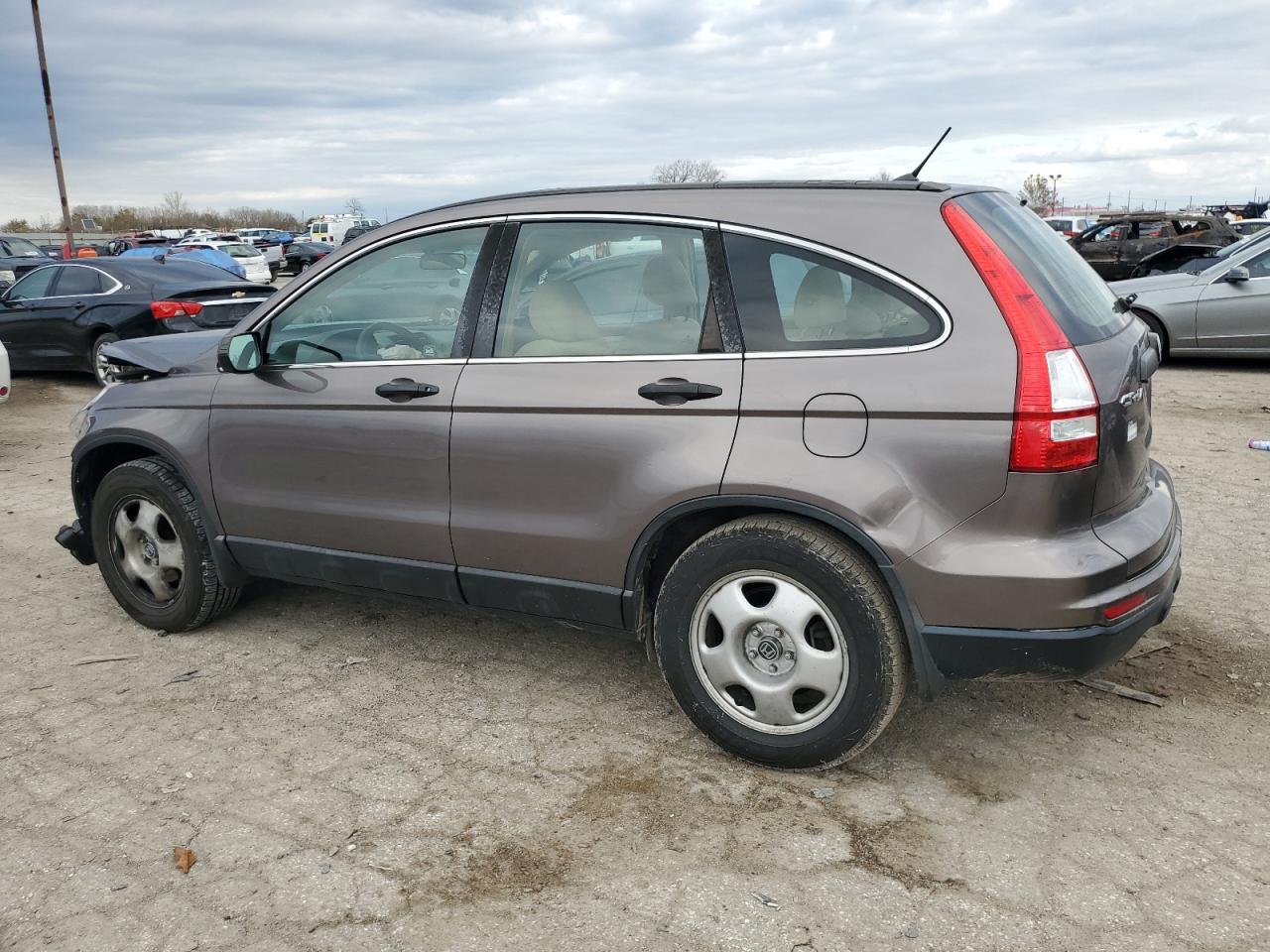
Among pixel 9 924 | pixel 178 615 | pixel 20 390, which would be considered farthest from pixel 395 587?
pixel 20 390

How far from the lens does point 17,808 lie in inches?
124

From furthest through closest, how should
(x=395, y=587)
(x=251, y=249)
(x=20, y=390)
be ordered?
(x=251, y=249), (x=20, y=390), (x=395, y=587)

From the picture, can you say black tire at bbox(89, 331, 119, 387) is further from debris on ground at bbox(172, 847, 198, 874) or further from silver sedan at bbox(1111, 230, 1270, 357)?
silver sedan at bbox(1111, 230, 1270, 357)

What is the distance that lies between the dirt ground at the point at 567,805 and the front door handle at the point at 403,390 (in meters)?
1.11

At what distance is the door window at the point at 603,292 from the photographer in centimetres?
326

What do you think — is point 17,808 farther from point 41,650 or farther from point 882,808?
point 882,808

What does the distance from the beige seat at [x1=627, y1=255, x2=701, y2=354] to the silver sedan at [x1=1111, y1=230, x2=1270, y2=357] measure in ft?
28.2

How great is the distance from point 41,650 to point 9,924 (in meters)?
2.02

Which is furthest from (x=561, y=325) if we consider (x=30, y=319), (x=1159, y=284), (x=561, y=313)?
(x=30, y=319)

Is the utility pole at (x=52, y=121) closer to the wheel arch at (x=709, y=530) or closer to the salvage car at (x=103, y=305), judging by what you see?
the salvage car at (x=103, y=305)

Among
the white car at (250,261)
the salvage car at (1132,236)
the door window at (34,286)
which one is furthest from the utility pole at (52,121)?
the salvage car at (1132,236)

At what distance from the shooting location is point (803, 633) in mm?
3031

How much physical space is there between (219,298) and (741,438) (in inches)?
379

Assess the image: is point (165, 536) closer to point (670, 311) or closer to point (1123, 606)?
point (670, 311)
